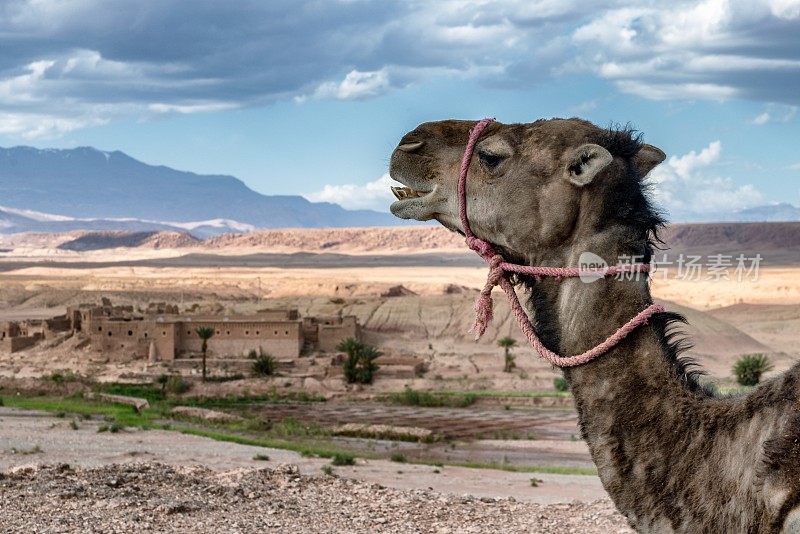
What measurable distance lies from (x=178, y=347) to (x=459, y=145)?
50088 millimetres

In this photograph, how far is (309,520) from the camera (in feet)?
38.4

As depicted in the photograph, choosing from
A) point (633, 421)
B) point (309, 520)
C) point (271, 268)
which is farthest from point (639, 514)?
point (271, 268)

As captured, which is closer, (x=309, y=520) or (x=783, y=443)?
(x=783, y=443)

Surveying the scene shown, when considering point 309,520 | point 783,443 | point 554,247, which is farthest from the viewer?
point 309,520

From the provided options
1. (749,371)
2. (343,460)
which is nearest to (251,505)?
(343,460)

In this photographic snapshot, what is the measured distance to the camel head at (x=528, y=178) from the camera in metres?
3.76

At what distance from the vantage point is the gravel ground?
1087cm

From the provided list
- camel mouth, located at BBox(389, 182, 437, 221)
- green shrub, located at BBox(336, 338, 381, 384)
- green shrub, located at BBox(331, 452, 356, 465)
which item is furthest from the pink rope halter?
green shrub, located at BBox(336, 338, 381, 384)

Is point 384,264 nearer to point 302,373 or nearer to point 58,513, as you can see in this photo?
point 302,373

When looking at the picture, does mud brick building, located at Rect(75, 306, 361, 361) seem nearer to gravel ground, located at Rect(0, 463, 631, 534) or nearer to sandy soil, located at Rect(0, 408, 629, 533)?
sandy soil, located at Rect(0, 408, 629, 533)

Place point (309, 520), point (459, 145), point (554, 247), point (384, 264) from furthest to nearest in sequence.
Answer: point (384, 264) < point (309, 520) < point (459, 145) < point (554, 247)

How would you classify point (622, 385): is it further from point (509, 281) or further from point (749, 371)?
point (749, 371)

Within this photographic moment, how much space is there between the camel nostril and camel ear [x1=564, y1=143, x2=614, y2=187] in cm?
60

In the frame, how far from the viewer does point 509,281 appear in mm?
4023
